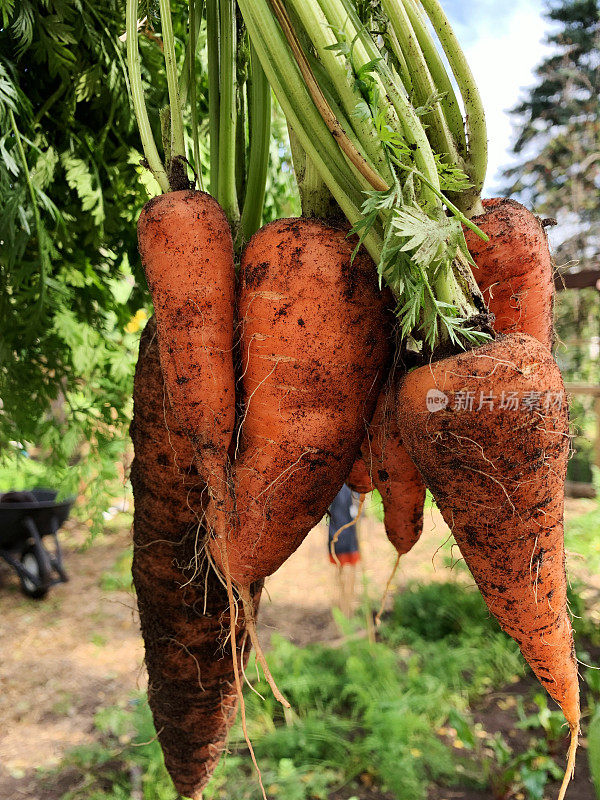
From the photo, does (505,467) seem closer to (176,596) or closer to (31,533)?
(176,596)

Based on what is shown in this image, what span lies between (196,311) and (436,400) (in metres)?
0.39

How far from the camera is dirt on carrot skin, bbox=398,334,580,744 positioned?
737 millimetres

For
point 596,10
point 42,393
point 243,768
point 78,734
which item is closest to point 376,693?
point 243,768

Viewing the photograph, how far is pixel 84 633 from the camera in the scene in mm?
3820

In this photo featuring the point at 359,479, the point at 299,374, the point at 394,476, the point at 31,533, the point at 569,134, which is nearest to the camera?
the point at 299,374

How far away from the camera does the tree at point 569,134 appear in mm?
5938

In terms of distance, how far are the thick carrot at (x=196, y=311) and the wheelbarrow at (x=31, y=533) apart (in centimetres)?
325

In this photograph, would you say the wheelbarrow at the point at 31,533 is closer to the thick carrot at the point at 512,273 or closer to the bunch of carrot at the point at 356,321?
the bunch of carrot at the point at 356,321

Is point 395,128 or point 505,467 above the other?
point 395,128

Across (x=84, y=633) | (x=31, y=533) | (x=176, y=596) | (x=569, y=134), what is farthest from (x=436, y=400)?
(x=569, y=134)

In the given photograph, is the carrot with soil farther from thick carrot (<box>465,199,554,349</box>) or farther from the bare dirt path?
the bare dirt path

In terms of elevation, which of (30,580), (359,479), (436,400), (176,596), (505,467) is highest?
(436,400)

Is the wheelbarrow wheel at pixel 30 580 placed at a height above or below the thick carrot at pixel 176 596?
below

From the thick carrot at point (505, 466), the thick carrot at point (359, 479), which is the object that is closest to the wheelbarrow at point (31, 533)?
the thick carrot at point (359, 479)
